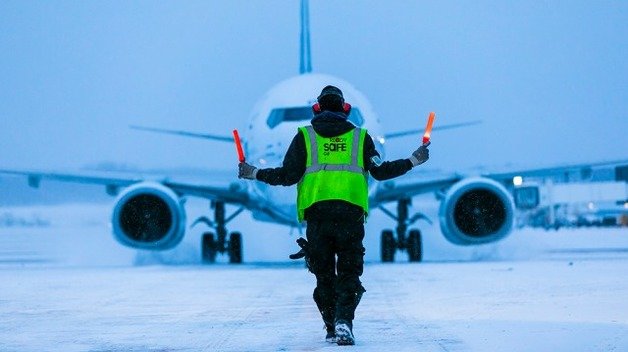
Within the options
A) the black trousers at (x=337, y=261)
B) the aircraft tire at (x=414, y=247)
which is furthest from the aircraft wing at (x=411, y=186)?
the black trousers at (x=337, y=261)

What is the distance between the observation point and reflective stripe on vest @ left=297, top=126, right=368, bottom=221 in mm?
6879

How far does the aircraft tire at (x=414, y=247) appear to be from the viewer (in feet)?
66.2

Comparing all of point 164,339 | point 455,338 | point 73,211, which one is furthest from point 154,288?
point 73,211

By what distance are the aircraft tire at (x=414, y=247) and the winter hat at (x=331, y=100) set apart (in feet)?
43.6

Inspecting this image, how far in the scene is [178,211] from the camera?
18.2m

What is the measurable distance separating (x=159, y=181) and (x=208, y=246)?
6.68ft

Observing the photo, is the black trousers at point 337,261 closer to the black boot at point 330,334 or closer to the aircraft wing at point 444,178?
the black boot at point 330,334

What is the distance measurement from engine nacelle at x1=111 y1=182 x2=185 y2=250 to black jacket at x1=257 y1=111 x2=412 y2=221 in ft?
37.4

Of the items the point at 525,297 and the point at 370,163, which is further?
the point at 525,297

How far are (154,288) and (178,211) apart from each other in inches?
244

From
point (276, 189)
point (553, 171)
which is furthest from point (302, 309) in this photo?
point (553, 171)

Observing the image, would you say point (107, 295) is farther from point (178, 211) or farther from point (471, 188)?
point (471, 188)

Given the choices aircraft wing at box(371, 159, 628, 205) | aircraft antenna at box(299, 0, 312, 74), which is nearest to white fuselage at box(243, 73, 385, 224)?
aircraft wing at box(371, 159, 628, 205)

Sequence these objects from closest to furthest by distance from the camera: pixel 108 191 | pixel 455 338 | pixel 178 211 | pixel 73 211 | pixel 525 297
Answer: pixel 455 338 → pixel 525 297 → pixel 178 211 → pixel 108 191 → pixel 73 211
